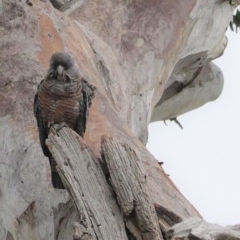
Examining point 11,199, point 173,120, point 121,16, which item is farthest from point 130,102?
point 173,120

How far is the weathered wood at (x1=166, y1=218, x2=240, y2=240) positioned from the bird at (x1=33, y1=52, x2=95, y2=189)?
0.63 meters

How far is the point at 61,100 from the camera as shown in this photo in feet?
15.2

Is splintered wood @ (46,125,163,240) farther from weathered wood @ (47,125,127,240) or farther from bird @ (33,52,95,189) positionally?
bird @ (33,52,95,189)

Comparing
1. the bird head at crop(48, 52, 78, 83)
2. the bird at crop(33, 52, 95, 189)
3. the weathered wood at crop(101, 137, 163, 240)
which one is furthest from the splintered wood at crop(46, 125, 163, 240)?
the bird head at crop(48, 52, 78, 83)

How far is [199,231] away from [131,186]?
0.31 m

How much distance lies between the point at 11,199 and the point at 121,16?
81.0 inches

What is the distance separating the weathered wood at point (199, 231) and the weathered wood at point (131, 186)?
65 millimetres

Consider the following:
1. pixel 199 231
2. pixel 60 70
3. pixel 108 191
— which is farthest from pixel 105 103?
pixel 199 231

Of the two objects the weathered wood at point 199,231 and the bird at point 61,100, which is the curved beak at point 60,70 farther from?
the weathered wood at point 199,231

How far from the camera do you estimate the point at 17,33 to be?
5602 millimetres

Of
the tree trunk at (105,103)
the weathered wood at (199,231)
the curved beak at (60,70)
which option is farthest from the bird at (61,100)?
the weathered wood at (199,231)

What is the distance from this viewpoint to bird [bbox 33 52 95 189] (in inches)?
182

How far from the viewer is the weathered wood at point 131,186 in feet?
13.7

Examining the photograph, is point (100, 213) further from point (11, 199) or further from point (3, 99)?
point (3, 99)
